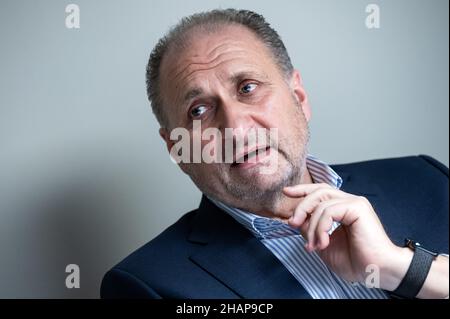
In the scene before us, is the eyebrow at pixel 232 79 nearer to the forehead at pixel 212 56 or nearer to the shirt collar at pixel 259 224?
the forehead at pixel 212 56

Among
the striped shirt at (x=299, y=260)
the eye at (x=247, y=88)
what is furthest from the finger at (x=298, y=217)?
the eye at (x=247, y=88)

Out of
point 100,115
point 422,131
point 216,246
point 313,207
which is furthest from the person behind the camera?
point 422,131

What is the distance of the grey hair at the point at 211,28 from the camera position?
1031 mm

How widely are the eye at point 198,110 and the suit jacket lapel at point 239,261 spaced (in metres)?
0.19

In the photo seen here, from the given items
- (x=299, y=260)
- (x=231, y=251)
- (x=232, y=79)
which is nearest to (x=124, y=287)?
(x=231, y=251)

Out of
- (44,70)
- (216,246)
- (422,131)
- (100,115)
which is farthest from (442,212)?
(44,70)

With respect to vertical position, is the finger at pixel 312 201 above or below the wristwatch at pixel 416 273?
above

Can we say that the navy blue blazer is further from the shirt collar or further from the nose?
the nose

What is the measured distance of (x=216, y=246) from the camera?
965mm

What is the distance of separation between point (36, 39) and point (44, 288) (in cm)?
47

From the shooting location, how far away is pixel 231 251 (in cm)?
95

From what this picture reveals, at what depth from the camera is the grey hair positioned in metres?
1.03

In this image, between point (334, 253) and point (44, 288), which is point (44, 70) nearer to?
point (44, 288)

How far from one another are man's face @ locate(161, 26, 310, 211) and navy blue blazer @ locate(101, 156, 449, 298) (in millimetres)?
70
